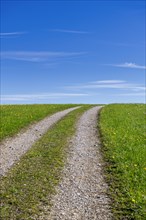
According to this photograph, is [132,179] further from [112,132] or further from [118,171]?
[112,132]

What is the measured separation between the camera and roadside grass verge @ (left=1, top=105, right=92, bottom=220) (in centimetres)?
1004

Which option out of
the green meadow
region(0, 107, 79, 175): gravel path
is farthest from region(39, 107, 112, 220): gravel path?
region(0, 107, 79, 175): gravel path

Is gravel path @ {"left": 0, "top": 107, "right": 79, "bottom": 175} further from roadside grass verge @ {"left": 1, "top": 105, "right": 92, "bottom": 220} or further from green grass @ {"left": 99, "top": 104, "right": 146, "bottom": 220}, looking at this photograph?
green grass @ {"left": 99, "top": 104, "right": 146, "bottom": 220}

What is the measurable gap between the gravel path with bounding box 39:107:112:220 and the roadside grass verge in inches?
14.2

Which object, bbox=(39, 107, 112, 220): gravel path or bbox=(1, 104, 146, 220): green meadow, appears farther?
bbox=(1, 104, 146, 220): green meadow

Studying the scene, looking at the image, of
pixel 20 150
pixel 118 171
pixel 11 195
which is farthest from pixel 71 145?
pixel 11 195

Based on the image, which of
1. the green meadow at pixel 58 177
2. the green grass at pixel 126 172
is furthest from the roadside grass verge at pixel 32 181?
the green grass at pixel 126 172

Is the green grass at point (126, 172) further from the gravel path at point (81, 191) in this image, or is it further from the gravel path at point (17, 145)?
the gravel path at point (17, 145)

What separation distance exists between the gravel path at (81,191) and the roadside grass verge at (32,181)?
36 cm

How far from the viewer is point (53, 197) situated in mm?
10977

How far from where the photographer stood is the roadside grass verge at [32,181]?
10.0 meters

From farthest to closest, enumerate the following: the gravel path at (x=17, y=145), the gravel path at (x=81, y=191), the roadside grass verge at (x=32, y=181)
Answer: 1. the gravel path at (x=17, y=145)
2. the roadside grass verge at (x=32, y=181)
3. the gravel path at (x=81, y=191)

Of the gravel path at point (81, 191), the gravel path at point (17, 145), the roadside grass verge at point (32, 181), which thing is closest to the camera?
the gravel path at point (81, 191)

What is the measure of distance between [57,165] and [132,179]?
3.75 meters
